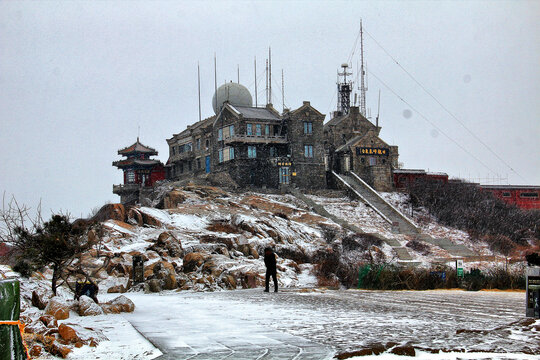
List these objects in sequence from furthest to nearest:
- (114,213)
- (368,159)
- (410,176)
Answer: (410,176)
(368,159)
(114,213)

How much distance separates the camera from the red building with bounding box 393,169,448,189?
2673 inches

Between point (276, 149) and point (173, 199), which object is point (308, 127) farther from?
point (173, 199)

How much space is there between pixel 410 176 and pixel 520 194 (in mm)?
12415

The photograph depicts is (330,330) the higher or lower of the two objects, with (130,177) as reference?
lower

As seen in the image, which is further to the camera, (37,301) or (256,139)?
(256,139)

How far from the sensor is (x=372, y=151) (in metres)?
67.6

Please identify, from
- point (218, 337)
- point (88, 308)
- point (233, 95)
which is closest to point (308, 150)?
point (233, 95)

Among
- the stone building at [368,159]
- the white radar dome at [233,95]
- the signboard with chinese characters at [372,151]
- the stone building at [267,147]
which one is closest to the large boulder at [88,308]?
the stone building at [267,147]

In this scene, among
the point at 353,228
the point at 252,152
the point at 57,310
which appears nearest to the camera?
the point at 57,310

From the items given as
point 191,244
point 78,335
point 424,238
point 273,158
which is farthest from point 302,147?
point 78,335

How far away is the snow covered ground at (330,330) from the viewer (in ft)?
23.5

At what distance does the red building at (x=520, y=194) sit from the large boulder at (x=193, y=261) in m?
48.9

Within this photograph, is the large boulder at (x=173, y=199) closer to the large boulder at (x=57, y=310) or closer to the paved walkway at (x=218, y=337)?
the paved walkway at (x=218, y=337)

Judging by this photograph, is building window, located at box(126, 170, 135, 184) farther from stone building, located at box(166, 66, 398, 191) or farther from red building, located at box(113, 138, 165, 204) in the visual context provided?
stone building, located at box(166, 66, 398, 191)
